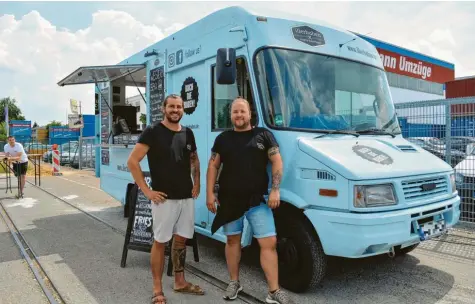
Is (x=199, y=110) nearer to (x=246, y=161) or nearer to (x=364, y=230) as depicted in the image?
(x=246, y=161)

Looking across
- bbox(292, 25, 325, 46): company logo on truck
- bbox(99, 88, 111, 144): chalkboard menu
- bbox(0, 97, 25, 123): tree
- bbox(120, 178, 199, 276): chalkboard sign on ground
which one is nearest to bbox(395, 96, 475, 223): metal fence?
bbox(292, 25, 325, 46): company logo on truck

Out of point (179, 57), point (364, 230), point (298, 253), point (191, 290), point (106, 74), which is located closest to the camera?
point (364, 230)

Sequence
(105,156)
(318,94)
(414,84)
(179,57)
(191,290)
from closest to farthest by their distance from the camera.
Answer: (191,290)
(318,94)
(179,57)
(105,156)
(414,84)

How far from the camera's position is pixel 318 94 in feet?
13.1

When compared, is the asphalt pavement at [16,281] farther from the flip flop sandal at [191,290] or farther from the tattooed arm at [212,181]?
the tattooed arm at [212,181]

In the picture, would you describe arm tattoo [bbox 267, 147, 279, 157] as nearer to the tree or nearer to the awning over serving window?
the awning over serving window

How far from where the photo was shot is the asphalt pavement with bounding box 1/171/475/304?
381cm

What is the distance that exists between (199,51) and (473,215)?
495cm

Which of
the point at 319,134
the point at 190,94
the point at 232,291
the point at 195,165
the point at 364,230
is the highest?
the point at 190,94

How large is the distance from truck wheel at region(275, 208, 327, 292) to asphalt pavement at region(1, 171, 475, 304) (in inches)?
7.0

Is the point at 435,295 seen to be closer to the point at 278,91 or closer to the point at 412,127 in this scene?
the point at 278,91

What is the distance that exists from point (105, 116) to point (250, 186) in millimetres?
A: 5309

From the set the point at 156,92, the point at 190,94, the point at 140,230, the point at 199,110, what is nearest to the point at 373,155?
the point at 199,110

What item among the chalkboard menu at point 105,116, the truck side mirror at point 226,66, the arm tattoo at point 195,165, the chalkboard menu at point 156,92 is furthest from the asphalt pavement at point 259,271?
the truck side mirror at point 226,66
